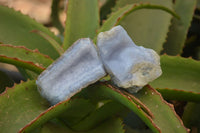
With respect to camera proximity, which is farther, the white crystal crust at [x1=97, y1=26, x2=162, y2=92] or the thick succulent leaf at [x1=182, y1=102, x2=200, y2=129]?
the thick succulent leaf at [x1=182, y1=102, x2=200, y2=129]

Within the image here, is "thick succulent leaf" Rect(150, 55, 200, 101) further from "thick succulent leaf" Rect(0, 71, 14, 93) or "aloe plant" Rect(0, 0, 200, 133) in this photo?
"thick succulent leaf" Rect(0, 71, 14, 93)

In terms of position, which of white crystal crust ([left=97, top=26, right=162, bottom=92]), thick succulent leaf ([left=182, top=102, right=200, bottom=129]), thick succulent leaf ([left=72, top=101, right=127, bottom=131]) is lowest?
thick succulent leaf ([left=182, top=102, right=200, bottom=129])

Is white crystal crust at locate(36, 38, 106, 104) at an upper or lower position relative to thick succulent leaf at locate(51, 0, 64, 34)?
lower

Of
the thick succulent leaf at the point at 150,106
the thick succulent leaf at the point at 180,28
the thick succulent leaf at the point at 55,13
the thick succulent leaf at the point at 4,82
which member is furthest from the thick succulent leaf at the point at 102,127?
the thick succulent leaf at the point at 55,13

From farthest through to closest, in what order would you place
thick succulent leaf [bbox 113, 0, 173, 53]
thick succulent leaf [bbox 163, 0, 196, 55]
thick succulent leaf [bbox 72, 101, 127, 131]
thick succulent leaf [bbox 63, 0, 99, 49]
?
thick succulent leaf [bbox 163, 0, 196, 55]
thick succulent leaf [bbox 113, 0, 173, 53]
thick succulent leaf [bbox 63, 0, 99, 49]
thick succulent leaf [bbox 72, 101, 127, 131]

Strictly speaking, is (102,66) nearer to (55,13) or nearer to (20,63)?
(20,63)

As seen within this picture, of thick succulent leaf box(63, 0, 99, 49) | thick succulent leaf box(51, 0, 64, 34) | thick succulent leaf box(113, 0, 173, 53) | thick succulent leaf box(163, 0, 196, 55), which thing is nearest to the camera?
thick succulent leaf box(63, 0, 99, 49)

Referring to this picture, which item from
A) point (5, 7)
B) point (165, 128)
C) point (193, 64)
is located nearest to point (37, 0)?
point (5, 7)

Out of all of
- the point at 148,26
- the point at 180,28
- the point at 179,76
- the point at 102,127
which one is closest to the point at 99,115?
the point at 102,127

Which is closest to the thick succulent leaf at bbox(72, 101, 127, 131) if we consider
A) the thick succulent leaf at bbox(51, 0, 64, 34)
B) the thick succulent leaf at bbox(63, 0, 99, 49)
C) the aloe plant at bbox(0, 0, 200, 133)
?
the aloe plant at bbox(0, 0, 200, 133)
